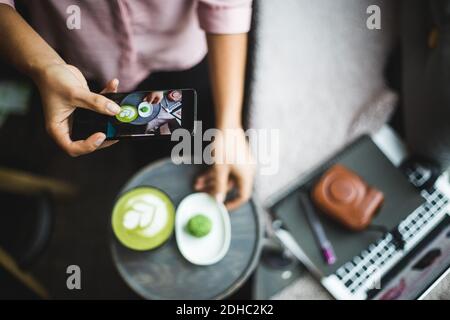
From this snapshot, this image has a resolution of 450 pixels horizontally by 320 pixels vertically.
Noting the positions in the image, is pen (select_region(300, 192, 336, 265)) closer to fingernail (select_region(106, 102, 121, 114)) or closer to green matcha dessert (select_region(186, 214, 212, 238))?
green matcha dessert (select_region(186, 214, 212, 238))

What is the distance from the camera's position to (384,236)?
622 mm

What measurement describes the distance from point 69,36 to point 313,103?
0.38 metres

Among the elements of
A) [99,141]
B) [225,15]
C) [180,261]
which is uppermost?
[225,15]

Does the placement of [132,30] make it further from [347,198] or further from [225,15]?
[347,198]

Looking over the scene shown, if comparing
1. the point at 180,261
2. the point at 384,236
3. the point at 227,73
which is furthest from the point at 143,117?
the point at 384,236

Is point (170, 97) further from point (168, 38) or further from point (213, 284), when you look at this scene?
point (213, 284)

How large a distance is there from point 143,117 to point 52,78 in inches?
4.8

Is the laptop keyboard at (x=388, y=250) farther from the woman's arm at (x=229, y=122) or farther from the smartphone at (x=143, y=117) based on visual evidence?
the smartphone at (x=143, y=117)

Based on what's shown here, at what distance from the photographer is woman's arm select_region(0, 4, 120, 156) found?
49cm

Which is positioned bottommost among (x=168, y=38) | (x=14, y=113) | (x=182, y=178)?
(x=182, y=178)
